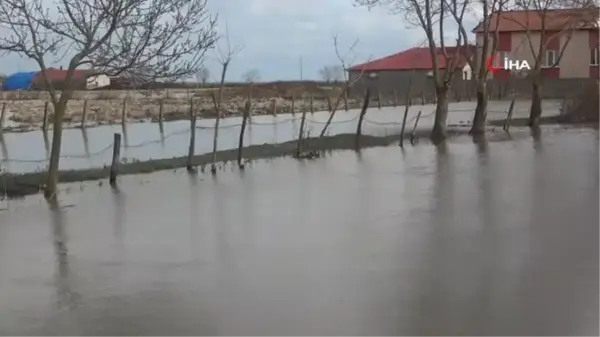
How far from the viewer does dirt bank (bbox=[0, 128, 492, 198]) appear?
696 inches

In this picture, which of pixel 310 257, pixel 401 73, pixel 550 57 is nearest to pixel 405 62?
pixel 401 73

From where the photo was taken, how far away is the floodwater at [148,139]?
24.0 m

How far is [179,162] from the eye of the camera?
21.8m

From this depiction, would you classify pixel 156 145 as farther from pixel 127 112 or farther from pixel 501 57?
pixel 501 57

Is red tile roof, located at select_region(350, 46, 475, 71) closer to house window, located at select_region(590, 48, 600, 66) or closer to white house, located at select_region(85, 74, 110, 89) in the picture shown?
house window, located at select_region(590, 48, 600, 66)

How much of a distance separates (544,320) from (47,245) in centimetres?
704

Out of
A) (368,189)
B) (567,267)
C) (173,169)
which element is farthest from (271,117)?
(567,267)

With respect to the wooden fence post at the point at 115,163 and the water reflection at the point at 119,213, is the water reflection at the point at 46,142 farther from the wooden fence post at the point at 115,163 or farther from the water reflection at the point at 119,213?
the water reflection at the point at 119,213

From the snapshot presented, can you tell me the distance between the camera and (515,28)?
7794 cm

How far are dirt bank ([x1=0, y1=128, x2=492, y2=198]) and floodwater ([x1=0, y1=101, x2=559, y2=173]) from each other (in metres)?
1.73

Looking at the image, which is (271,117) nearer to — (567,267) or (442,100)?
(442,100)

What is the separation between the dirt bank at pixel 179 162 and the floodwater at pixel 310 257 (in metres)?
0.90

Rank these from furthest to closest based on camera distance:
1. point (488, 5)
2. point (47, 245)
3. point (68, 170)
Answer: point (488, 5) < point (68, 170) < point (47, 245)

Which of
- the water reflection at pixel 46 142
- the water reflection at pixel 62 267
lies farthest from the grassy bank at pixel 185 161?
the water reflection at pixel 46 142
